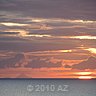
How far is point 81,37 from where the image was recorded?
377 centimetres

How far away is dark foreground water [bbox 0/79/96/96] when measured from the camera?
12.2 feet

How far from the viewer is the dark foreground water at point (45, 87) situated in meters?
3.71

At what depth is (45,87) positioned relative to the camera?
3717 mm

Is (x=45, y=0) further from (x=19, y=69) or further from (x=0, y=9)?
(x=19, y=69)

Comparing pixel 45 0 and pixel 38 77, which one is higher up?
pixel 45 0

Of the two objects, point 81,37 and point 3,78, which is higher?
point 81,37

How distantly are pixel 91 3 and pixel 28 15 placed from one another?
2.03 ft

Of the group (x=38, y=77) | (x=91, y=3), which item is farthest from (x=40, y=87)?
(x=91, y=3)

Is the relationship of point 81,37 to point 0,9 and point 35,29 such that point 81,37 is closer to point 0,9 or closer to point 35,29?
point 35,29

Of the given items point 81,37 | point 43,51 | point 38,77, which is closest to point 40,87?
point 38,77

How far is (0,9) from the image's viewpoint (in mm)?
3781

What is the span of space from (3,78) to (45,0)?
846 mm

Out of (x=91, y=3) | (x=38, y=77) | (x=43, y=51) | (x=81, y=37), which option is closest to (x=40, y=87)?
(x=38, y=77)

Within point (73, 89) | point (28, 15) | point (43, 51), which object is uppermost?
Answer: point (28, 15)
